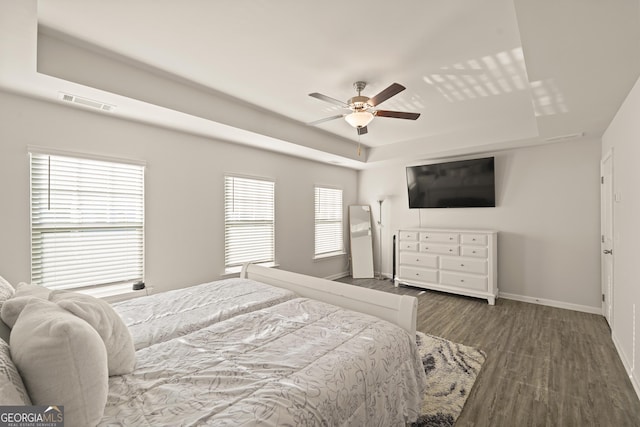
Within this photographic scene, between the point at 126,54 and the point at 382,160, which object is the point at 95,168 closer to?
the point at 126,54

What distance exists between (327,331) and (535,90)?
102 inches

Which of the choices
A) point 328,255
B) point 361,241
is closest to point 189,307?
point 328,255

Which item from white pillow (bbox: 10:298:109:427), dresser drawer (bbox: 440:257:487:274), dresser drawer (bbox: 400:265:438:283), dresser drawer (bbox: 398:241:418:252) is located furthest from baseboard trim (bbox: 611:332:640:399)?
white pillow (bbox: 10:298:109:427)

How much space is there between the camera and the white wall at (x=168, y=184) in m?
2.44

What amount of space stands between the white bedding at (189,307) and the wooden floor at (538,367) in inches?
65.9

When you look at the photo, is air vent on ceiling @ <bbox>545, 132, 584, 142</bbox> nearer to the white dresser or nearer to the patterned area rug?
the white dresser

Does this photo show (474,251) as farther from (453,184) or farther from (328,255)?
(328,255)

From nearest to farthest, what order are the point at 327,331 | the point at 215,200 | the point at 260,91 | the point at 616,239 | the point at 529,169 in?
1. the point at 327,331
2. the point at 616,239
3. the point at 260,91
4. the point at 215,200
5. the point at 529,169

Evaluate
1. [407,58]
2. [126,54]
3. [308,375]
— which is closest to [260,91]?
[126,54]

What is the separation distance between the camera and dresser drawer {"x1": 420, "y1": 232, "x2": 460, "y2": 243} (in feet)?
14.8

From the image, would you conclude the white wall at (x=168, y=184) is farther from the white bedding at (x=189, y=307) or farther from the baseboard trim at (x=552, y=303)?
the baseboard trim at (x=552, y=303)

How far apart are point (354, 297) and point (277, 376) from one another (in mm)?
1097

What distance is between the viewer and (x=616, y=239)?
9.11 ft

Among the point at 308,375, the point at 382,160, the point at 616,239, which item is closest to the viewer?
the point at 308,375
